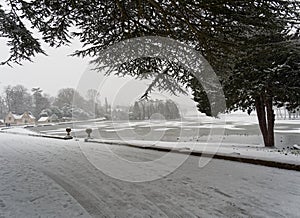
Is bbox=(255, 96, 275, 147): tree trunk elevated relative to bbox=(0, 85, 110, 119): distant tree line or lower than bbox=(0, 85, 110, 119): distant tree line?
lower

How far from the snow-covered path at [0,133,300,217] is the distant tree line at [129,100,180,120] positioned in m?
6.37

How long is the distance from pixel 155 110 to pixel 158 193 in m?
9.16

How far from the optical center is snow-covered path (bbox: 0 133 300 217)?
309cm

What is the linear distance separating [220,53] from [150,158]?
10.9 feet

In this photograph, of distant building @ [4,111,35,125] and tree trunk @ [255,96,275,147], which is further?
distant building @ [4,111,35,125]

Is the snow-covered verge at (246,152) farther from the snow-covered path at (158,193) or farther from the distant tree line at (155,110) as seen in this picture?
the distant tree line at (155,110)

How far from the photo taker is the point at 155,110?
12836mm

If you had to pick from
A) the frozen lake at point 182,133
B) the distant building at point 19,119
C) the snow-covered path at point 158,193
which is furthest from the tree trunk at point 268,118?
the distant building at point 19,119

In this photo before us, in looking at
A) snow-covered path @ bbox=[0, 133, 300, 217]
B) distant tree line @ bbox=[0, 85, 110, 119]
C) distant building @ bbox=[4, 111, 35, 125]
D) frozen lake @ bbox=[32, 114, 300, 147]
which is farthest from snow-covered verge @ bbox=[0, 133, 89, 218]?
distant building @ bbox=[4, 111, 35, 125]

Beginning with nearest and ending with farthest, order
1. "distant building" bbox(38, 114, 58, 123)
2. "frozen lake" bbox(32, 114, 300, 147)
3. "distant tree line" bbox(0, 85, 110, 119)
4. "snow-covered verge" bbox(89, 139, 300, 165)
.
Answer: "snow-covered verge" bbox(89, 139, 300, 165) < "frozen lake" bbox(32, 114, 300, 147) < "distant building" bbox(38, 114, 58, 123) < "distant tree line" bbox(0, 85, 110, 119)

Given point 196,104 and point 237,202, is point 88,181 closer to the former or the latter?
point 237,202

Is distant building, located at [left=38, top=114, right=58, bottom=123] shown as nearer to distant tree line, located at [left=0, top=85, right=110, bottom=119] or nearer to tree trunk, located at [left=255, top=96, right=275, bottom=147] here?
distant tree line, located at [left=0, top=85, right=110, bottom=119]

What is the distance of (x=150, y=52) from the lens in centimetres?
695

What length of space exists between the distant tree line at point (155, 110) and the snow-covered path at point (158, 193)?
6.37 m
